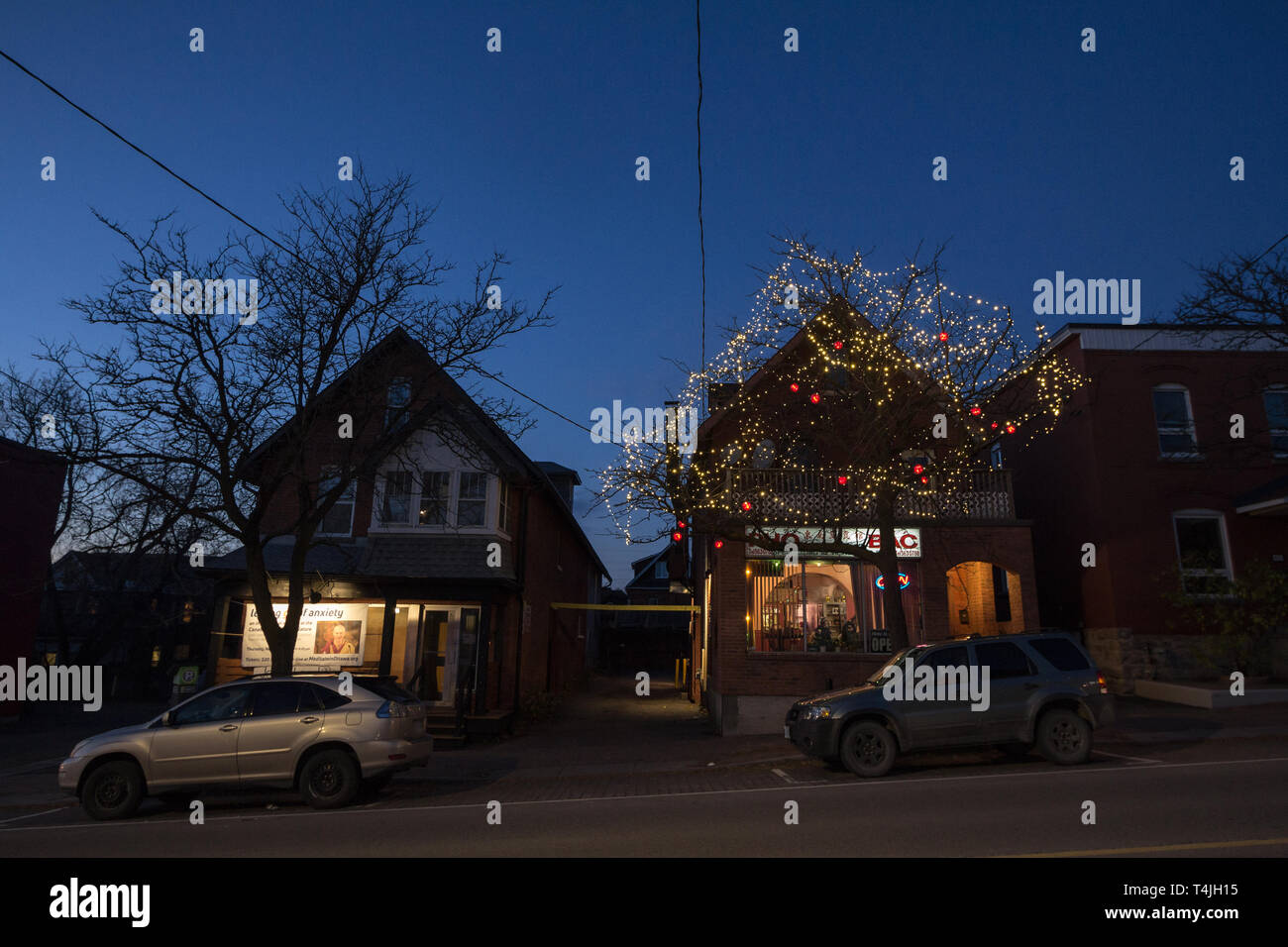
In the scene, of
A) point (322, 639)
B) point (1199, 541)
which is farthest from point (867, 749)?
point (1199, 541)

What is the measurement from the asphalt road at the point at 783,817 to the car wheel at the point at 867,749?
0.85ft

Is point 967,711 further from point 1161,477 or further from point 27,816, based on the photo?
point 27,816

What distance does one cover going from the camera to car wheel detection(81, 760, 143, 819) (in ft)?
32.3

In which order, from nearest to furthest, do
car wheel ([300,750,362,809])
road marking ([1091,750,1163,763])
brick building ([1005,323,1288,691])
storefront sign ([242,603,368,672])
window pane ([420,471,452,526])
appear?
car wheel ([300,750,362,809])
road marking ([1091,750,1163,763])
storefront sign ([242,603,368,672])
brick building ([1005,323,1288,691])
window pane ([420,471,452,526])

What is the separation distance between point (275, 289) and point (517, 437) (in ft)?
16.8

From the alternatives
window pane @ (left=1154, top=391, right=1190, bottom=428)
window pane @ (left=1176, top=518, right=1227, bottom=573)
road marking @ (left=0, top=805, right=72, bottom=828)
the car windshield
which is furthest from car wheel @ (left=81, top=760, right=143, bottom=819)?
window pane @ (left=1154, top=391, right=1190, bottom=428)

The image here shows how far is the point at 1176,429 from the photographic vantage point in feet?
64.2

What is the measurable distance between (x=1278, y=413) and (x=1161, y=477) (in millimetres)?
3557

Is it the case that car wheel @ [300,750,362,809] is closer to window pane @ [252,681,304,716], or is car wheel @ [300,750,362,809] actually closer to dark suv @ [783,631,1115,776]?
window pane @ [252,681,304,716]

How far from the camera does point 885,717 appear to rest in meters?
10.9

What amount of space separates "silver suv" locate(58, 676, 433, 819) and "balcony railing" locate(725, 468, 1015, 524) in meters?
9.37
